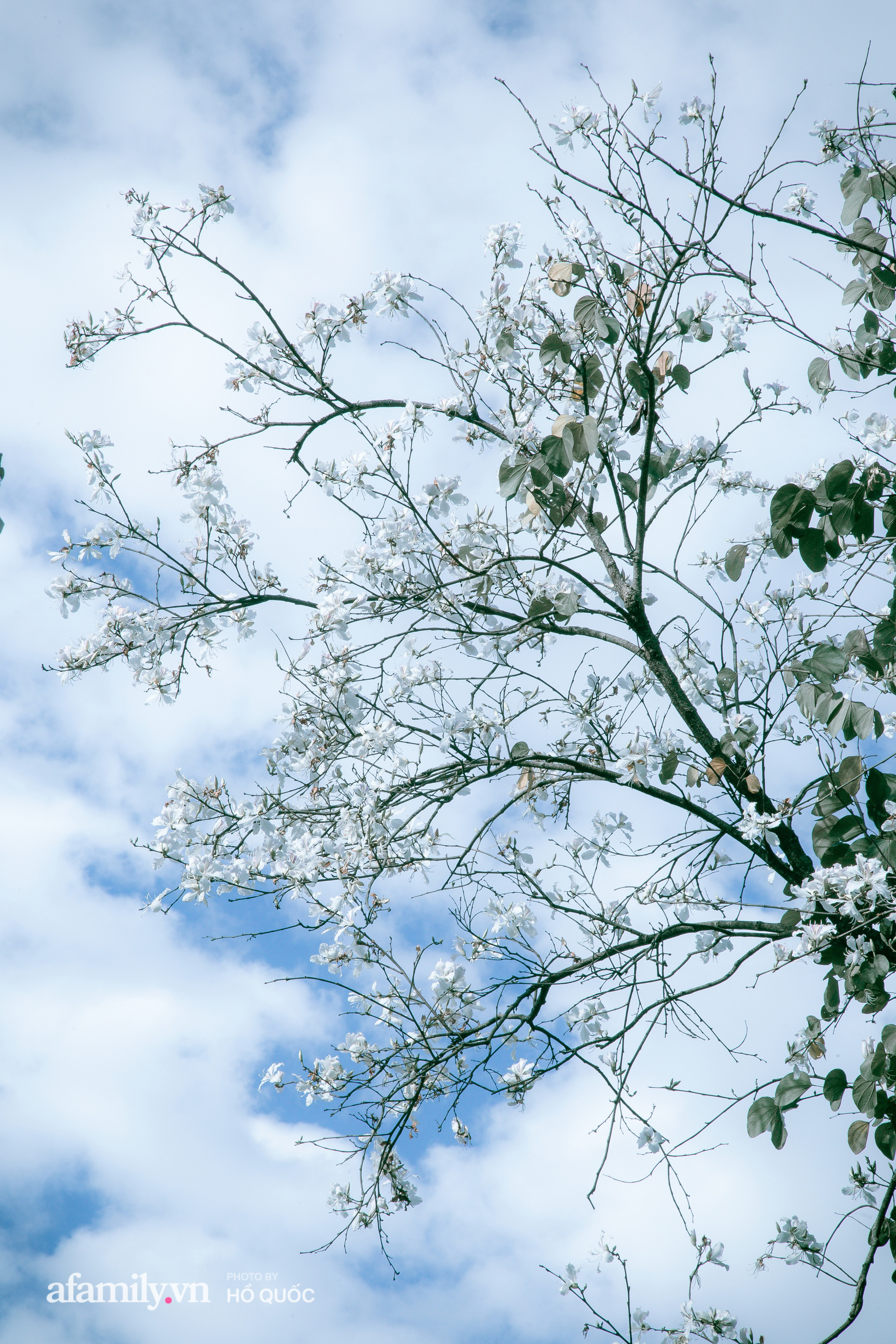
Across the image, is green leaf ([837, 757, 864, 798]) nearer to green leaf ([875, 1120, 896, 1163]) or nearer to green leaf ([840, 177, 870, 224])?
green leaf ([875, 1120, 896, 1163])

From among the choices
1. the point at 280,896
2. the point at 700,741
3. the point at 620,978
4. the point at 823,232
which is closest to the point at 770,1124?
the point at 620,978

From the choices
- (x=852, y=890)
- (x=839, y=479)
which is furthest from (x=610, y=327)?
(x=852, y=890)

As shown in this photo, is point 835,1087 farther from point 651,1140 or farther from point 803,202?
point 803,202

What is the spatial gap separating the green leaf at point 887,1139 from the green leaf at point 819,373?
233 centimetres

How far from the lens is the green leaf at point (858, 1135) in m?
2.73

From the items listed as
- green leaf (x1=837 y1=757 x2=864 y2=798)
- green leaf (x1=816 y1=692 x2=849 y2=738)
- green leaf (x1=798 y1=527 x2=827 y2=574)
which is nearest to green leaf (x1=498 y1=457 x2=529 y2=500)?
green leaf (x1=798 y1=527 x2=827 y2=574)

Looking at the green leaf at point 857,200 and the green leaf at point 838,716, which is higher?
the green leaf at point 857,200

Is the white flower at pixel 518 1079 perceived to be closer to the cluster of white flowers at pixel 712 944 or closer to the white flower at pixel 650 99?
the cluster of white flowers at pixel 712 944

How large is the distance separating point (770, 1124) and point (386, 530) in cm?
219

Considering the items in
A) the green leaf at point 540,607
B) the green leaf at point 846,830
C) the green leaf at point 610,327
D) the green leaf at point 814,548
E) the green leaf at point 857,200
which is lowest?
the green leaf at point 846,830

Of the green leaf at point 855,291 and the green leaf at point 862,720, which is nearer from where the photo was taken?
the green leaf at point 862,720

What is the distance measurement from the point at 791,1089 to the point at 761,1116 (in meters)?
0.12

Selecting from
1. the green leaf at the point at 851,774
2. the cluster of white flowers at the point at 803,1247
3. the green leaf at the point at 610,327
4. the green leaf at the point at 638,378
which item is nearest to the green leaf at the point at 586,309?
the green leaf at the point at 610,327

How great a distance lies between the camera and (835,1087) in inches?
108
